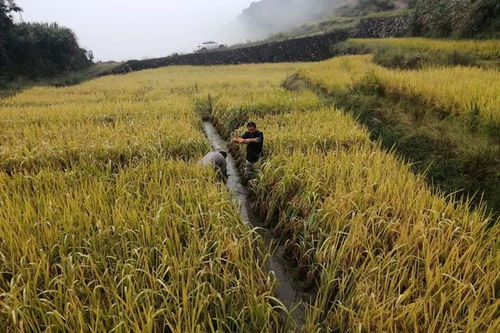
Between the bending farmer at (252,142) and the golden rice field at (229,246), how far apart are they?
16 cm

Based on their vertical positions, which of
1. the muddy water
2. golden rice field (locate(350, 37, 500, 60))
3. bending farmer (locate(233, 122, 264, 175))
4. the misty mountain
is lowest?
the muddy water

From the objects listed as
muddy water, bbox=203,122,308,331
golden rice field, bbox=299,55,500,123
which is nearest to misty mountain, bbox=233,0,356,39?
golden rice field, bbox=299,55,500,123

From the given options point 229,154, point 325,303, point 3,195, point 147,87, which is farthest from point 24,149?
point 147,87

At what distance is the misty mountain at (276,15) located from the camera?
52.2 metres

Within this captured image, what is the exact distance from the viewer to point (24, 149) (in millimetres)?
4891

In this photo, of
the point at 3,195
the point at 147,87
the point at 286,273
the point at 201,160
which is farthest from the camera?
the point at 147,87

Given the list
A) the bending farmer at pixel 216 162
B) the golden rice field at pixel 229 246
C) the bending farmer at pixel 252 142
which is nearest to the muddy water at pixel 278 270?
the golden rice field at pixel 229 246

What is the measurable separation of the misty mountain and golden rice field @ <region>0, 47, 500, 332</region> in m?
47.5

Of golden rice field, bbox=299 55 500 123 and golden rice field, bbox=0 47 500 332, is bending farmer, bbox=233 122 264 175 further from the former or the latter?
golden rice field, bbox=299 55 500 123

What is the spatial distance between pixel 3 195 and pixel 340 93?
7.05 m

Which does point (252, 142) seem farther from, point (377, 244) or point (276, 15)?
point (276, 15)

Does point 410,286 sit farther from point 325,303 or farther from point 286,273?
point 286,273

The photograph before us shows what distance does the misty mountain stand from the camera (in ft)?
171

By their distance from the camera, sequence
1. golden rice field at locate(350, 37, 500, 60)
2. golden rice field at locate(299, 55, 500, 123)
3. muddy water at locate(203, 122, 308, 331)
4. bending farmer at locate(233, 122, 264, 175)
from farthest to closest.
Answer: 1. golden rice field at locate(350, 37, 500, 60)
2. golden rice field at locate(299, 55, 500, 123)
3. bending farmer at locate(233, 122, 264, 175)
4. muddy water at locate(203, 122, 308, 331)
